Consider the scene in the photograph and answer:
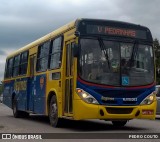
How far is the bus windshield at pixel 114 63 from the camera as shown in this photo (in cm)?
1271

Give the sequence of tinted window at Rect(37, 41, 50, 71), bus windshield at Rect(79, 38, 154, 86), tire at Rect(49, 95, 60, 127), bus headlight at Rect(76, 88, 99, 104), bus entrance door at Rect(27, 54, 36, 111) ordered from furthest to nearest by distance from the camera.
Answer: bus entrance door at Rect(27, 54, 36, 111) → tinted window at Rect(37, 41, 50, 71) → tire at Rect(49, 95, 60, 127) → bus windshield at Rect(79, 38, 154, 86) → bus headlight at Rect(76, 88, 99, 104)

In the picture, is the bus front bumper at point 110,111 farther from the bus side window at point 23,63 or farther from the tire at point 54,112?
the bus side window at point 23,63

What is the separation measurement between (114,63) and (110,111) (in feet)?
4.66

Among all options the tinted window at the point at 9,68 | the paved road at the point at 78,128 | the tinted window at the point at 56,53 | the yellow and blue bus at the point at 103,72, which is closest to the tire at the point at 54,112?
the yellow and blue bus at the point at 103,72

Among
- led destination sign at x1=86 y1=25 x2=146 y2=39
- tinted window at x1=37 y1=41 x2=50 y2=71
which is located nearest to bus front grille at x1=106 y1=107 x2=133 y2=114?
led destination sign at x1=86 y1=25 x2=146 y2=39

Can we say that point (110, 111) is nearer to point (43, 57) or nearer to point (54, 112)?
point (54, 112)

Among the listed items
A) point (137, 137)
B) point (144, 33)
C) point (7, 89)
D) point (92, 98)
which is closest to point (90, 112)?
point (92, 98)

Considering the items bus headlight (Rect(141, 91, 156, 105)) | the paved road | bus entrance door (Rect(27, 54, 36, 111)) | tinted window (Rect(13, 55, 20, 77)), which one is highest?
tinted window (Rect(13, 55, 20, 77))

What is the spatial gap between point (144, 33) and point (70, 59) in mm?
2509

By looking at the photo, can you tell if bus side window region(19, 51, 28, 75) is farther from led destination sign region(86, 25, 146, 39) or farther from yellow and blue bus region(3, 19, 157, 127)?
led destination sign region(86, 25, 146, 39)

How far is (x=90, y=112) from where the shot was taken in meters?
12.4

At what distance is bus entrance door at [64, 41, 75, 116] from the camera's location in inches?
516

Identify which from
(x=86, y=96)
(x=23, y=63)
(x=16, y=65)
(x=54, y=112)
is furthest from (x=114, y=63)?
(x=16, y=65)

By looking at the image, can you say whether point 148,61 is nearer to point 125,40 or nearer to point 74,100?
point 125,40
